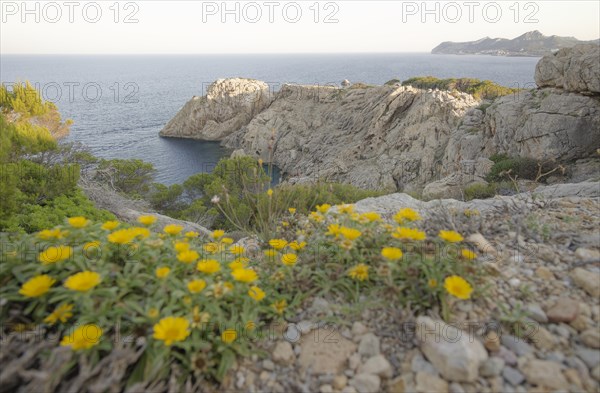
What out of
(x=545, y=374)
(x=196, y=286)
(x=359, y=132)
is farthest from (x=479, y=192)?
(x=359, y=132)

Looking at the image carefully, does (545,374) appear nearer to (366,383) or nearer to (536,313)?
(536,313)

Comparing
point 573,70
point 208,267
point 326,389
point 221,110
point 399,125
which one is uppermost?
point 221,110

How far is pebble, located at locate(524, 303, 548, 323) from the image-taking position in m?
2.16

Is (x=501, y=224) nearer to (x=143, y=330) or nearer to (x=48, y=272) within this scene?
(x=143, y=330)

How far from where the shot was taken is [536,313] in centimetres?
218

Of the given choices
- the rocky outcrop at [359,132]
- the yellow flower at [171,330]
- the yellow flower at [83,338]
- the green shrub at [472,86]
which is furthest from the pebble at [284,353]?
the green shrub at [472,86]

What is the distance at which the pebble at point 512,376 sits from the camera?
6.04 feet

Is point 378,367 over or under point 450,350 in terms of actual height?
under

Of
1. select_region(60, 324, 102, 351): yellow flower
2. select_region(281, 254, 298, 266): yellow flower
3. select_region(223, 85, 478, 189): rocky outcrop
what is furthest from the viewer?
select_region(223, 85, 478, 189): rocky outcrop

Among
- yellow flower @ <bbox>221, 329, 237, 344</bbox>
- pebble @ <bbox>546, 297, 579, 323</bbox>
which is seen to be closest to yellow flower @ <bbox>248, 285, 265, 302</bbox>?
yellow flower @ <bbox>221, 329, 237, 344</bbox>

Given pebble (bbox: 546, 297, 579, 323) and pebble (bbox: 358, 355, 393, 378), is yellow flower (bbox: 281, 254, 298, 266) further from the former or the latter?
pebble (bbox: 546, 297, 579, 323)

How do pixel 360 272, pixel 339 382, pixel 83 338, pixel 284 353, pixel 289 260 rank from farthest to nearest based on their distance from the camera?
pixel 289 260, pixel 360 272, pixel 284 353, pixel 339 382, pixel 83 338

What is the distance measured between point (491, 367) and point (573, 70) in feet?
57.7

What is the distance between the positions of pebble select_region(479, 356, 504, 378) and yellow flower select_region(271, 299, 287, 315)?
124cm
